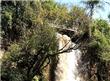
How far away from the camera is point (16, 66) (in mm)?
21172

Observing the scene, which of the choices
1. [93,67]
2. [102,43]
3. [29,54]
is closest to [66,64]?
[29,54]

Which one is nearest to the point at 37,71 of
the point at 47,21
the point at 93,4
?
the point at 47,21

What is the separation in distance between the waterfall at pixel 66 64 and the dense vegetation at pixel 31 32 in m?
1.03

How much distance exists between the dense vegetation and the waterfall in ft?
3.38

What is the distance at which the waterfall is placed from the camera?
22.7 m

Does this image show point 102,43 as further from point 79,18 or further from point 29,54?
point 29,54

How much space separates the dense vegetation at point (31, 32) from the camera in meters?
20.2

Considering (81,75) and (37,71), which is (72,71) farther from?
(37,71)

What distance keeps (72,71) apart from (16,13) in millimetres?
4672

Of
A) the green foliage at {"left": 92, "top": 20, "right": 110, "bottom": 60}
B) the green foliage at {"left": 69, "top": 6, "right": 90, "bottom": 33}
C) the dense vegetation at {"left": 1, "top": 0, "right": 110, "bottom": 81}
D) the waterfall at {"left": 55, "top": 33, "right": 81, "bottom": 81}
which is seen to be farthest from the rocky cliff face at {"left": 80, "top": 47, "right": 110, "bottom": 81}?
the green foliage at {"left": 69, "top": 6, "right": 90, "bottom": 33}

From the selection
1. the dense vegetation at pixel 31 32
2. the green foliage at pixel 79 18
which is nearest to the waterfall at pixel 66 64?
the dense vegetation at pixel 31 32

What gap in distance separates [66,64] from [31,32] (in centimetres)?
313

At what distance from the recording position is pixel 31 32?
21625 millimetres

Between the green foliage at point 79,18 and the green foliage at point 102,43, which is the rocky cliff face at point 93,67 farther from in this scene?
the green foliage at point 79,18
